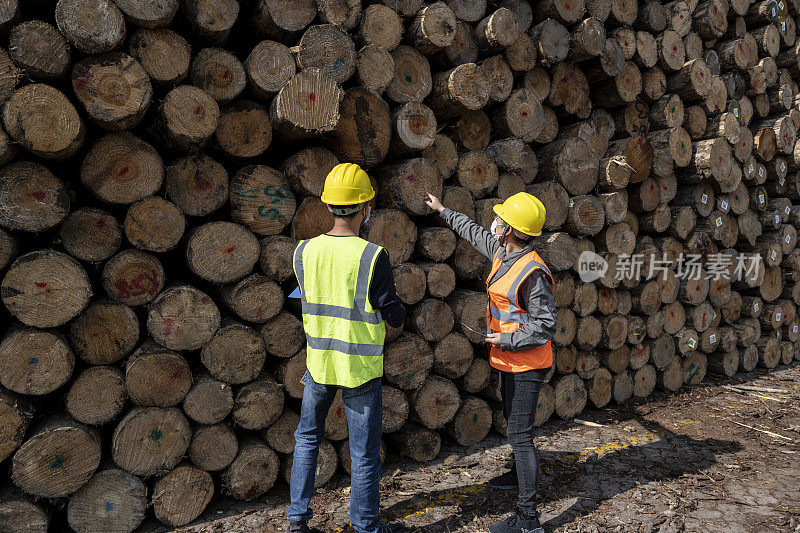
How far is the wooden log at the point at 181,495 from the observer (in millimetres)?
2812

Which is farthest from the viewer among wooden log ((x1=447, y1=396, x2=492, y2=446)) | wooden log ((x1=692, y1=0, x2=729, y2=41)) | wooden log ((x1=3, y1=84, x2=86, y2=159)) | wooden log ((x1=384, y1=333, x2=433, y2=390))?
wooden log ((x1=692, y1=0, x2=729, y2=41))

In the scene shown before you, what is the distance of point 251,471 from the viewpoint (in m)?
3.04

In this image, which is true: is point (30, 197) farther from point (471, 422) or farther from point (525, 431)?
point (471, 422)

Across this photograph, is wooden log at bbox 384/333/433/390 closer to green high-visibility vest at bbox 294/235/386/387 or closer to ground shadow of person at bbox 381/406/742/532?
ground shadow of person at bbox 381/406/742/532

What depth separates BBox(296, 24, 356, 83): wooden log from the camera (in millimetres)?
3037

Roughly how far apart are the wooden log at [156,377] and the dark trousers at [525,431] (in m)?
1.87

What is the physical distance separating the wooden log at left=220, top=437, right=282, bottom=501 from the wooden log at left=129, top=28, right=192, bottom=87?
218cm

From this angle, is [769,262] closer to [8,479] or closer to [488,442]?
[488,442]

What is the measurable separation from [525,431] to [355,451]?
98 cm

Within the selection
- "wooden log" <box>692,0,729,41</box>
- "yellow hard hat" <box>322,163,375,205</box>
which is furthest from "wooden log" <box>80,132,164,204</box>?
"wooden log" <box>692,0,729,41</box>

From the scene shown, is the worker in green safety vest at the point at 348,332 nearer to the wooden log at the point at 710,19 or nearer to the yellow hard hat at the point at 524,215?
the yellow hard hat at the point at 524,215

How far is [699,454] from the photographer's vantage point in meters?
3.92

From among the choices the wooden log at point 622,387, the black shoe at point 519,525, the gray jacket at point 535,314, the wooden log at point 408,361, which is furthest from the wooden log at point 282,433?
the wooden log at point 622,387

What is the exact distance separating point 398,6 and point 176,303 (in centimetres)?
249
